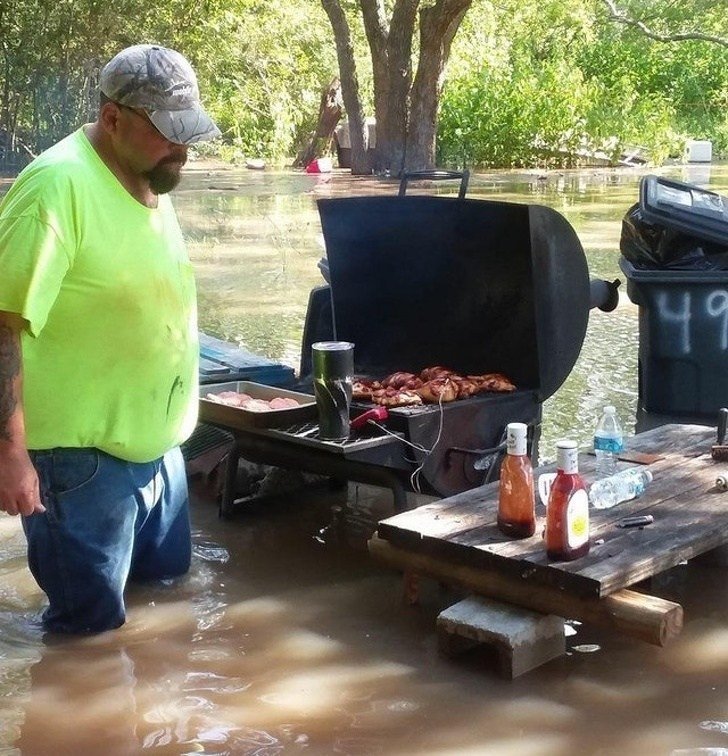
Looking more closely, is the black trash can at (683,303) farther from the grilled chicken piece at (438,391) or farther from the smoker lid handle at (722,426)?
the grilled chicken piece at (438,391)

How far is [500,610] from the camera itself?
3.81m

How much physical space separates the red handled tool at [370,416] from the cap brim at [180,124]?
1.55m

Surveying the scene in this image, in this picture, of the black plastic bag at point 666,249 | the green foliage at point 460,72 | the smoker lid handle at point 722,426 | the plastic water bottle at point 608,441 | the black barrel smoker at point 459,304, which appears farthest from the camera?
the green foliage at point 460,72

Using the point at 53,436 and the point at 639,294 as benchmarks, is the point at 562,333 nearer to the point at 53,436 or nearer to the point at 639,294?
the point at 639,294

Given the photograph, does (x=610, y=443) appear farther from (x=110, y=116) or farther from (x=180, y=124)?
(x=110, y=116)

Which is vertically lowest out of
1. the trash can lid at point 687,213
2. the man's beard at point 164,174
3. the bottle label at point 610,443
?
the bottle label at point 610,443

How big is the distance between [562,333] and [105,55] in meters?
22.4

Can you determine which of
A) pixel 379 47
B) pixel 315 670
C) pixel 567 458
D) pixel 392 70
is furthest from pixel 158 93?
pixel 379 47

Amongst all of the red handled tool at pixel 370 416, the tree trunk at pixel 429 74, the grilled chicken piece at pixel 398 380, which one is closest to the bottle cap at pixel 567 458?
the red handled tool at pixel 370 416

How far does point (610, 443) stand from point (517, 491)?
98 cm

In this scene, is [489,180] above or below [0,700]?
above

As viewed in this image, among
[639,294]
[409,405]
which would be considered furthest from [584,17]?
[409,405]

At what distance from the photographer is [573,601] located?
11.8 feet

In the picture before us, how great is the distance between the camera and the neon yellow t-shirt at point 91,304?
3363mm
